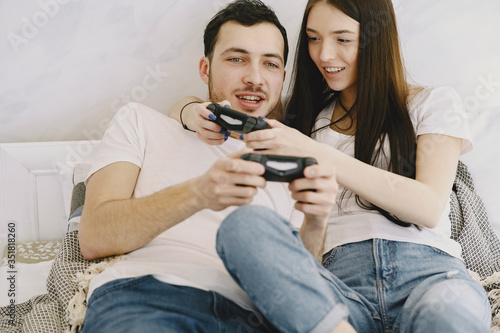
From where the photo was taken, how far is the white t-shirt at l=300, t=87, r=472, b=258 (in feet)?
3.69

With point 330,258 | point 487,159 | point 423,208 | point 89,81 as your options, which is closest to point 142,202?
point 330,258

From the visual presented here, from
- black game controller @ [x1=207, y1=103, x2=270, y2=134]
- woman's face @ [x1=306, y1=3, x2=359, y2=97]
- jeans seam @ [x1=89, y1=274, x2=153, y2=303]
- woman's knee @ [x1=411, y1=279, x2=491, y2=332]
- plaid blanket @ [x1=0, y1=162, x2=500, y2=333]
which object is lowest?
plaid blanket @ [x1=0, y1=162, x2=500, y2=333]

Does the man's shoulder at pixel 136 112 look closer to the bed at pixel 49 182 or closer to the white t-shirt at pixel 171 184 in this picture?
the white t-shirt at pixel 171 184

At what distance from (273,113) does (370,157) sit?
1.23 feet

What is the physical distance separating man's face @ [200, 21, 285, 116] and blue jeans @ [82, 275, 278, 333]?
1.97 feet

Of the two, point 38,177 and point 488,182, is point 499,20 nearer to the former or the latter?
point 488,182

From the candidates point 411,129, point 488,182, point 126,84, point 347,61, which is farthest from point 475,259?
point 126,84

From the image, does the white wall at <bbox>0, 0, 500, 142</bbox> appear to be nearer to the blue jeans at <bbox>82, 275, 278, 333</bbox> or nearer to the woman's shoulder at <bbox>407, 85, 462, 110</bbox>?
the woman's shoulder at <bbox>407, 85, 462, 110</bbox>

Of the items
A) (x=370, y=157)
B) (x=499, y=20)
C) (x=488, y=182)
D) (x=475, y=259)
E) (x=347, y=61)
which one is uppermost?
(x=499, y=20)

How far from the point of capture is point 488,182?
1.47m

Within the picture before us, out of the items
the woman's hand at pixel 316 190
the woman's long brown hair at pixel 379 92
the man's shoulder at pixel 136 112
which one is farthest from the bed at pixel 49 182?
the woman's hand at pixel 316 190

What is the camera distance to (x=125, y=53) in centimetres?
161

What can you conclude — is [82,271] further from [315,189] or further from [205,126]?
[315,189]

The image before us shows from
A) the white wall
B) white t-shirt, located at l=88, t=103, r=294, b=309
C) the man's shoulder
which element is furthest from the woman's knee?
the white wall
